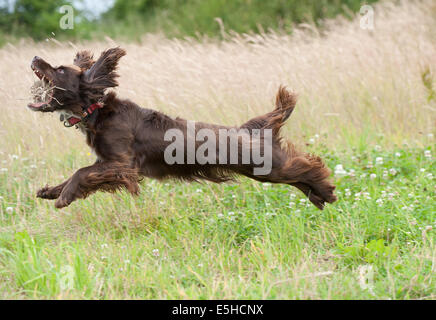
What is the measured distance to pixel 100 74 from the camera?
12.1ft

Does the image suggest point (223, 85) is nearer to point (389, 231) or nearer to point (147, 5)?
point (389, 231)

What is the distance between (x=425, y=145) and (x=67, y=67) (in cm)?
375

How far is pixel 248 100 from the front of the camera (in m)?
5.71

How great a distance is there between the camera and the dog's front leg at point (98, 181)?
3.51m

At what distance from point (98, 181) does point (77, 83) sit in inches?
28.5

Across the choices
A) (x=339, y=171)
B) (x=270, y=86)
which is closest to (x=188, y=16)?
(x=270, y=86)

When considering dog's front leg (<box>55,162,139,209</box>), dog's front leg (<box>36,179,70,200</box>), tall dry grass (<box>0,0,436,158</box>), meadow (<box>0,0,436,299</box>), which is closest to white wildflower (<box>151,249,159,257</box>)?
meadow (<box>0,0,436,299</box>)

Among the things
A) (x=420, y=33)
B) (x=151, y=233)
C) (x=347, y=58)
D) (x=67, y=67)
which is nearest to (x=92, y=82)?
(x=67, y=67)

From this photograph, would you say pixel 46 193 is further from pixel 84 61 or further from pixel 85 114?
pixel 84 61

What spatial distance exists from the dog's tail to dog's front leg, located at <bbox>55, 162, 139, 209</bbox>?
1002 millimetres

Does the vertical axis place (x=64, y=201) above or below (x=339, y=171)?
below

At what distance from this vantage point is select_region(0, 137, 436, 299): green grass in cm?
301

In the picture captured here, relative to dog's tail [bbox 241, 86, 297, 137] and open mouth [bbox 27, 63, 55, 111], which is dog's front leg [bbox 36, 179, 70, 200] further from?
dog's tail [bbox 241, 86, 297, 137]

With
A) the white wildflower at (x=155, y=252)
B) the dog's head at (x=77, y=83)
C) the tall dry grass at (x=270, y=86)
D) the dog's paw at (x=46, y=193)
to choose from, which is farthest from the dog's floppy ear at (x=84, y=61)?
the white wildflower at (x=155, y=252)
